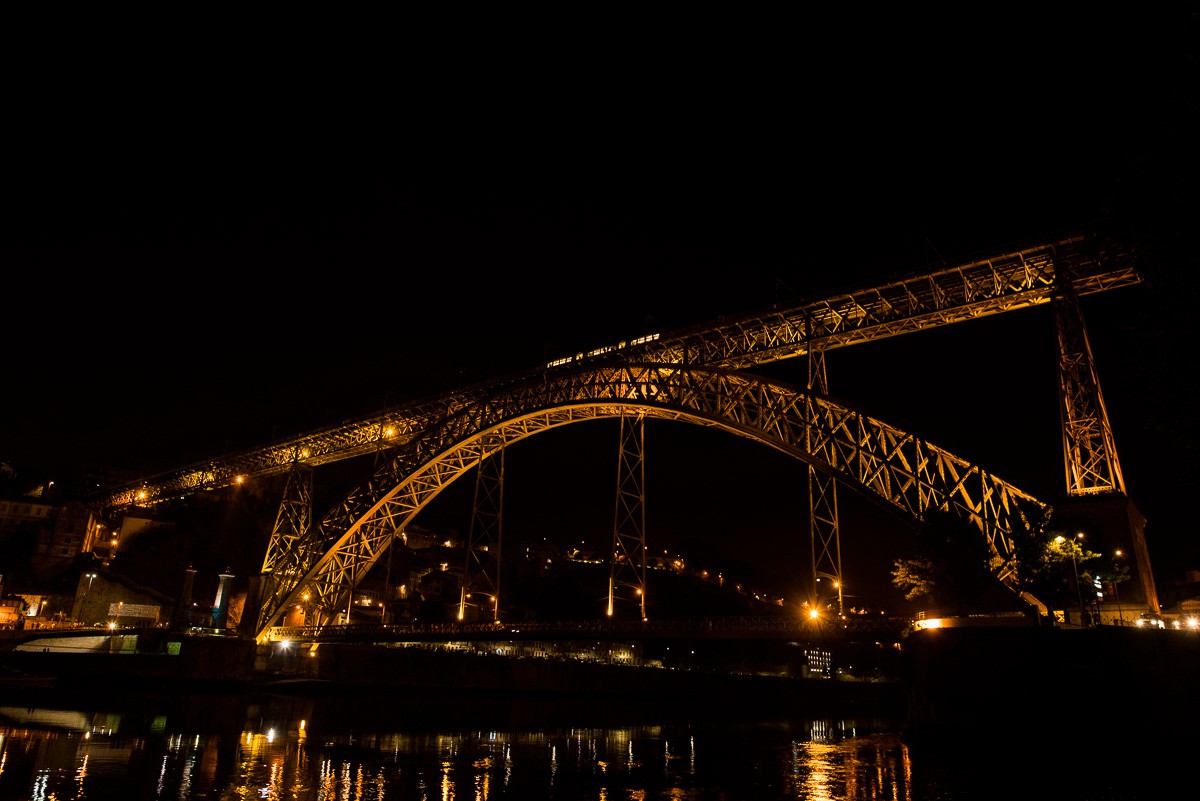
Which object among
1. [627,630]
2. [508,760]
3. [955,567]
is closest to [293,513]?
[627,630]

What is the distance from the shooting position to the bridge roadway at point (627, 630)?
21.0 meters

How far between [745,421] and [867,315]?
198 inches

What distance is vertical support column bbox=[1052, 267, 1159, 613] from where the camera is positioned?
1756cm

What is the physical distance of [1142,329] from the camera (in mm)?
11945

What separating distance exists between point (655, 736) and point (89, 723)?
16.2 metres

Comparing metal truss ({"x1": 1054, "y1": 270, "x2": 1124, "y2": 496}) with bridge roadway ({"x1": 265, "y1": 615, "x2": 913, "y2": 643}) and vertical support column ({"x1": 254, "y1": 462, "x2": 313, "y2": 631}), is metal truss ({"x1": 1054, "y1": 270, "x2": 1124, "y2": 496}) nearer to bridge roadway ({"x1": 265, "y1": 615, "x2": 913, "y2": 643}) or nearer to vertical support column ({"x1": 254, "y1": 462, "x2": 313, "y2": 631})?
bridge roadway ({"x1": 265, "y1": 615, "x2": 913, "y2": 643})

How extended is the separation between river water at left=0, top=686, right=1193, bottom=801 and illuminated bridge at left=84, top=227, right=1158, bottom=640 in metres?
4.46

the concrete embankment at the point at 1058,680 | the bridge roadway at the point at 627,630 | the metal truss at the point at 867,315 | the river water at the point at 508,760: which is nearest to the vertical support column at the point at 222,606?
the bridge roadway at the point at 627,630

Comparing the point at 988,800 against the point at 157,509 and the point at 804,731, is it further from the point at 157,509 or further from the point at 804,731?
the point at 157,509

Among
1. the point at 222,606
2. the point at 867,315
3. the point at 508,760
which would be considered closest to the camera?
the point at 508,760

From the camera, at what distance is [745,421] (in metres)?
25.2

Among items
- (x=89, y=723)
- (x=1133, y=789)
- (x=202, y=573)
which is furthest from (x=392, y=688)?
(x=1133, y=789)

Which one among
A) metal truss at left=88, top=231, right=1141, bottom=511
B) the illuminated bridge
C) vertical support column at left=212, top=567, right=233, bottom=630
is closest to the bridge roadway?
the illuminated bridge

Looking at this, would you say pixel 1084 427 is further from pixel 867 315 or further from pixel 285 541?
pixel 285 541
